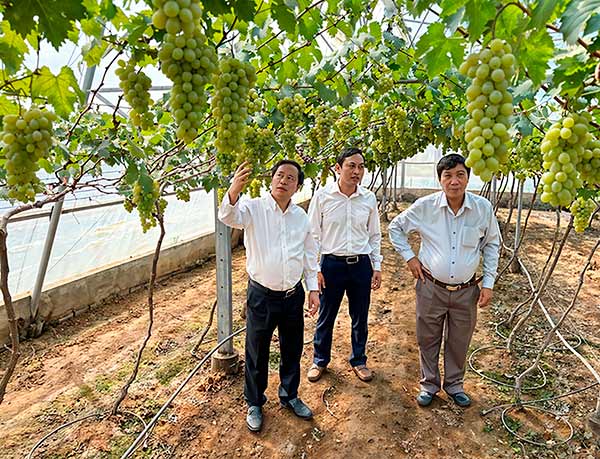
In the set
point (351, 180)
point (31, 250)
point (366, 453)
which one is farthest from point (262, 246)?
point (31, 250)

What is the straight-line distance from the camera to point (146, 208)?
2.71 metres

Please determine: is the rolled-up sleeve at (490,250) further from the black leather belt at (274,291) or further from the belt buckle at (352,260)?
the black leather belt at (274,291)

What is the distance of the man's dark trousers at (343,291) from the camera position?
3.76 m

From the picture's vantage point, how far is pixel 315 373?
392cm

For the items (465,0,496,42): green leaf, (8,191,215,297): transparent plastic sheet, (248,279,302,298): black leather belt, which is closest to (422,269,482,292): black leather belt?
Result: (248,279,302,298): black leather belt

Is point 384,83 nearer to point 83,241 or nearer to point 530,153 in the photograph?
point 530,153

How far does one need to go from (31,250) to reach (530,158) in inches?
214

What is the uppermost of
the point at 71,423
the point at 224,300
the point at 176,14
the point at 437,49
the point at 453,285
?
the point at 437,49

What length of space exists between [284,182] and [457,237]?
1.34 m

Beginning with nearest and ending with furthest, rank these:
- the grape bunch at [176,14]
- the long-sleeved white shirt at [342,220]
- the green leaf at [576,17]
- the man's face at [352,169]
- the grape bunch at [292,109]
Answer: the grape bunch at [176,14] < the green leaf at [576,17] < the grape bunch at [292,109] < the man's face at [352,169] < the long-sleeved white shirt at [342,220]

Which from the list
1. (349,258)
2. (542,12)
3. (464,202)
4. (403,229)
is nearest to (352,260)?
(349,258)

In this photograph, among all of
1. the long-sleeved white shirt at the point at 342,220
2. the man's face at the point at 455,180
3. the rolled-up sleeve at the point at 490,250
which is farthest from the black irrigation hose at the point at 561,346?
the man's face at the point at 455,180

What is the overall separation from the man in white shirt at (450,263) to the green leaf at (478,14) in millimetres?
2082

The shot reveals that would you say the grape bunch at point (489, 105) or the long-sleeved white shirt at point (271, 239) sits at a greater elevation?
the grape bunch at point (489, 105)
